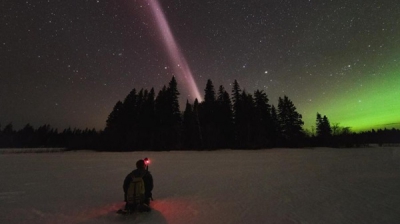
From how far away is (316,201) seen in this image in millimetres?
5844

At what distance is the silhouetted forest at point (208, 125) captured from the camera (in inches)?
1531

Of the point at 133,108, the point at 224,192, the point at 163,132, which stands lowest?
the point at 224,192

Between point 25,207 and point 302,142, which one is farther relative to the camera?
point 302,142

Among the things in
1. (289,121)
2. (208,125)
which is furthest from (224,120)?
(289,121)

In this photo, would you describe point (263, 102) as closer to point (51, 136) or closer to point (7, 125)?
point (51, 136)

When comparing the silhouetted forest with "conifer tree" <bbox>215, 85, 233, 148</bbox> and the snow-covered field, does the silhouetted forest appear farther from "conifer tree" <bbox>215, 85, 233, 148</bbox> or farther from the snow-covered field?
the snow-covered field

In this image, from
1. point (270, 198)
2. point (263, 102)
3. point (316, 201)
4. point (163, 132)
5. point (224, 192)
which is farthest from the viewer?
point (263, 102)

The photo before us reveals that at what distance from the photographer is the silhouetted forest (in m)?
38.9

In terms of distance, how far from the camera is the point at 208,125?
38812 millimetres

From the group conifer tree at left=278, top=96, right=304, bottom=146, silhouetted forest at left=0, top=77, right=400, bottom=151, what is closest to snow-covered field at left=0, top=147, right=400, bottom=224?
silhouetted forest at left=0, top=77, right=400, bottom=151

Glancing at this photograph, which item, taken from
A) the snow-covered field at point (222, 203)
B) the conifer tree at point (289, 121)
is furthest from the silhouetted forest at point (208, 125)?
the snow-covered field at point (222, 203)

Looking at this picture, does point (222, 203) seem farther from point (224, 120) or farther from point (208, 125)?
point (224, 120)

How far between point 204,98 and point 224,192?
4047 centimetres

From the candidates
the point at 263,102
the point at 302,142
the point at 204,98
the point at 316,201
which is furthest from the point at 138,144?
the point at 316,201
